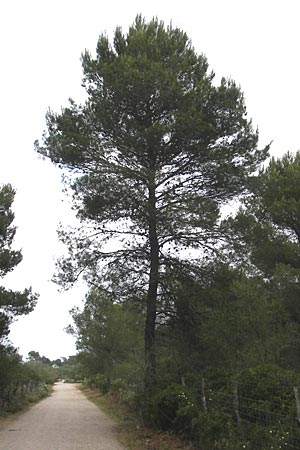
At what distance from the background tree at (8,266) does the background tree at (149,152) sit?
6712mm

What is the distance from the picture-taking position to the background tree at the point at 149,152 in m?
14.1

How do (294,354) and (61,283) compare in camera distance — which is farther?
(294,354)

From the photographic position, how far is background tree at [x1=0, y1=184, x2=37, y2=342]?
794 inches

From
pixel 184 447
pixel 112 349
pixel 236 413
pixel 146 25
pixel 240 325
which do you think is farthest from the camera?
pixel 112 349

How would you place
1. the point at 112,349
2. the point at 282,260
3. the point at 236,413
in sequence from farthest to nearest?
1. the point at 112,349
2. the point at 282,260
3. the point at 236,413

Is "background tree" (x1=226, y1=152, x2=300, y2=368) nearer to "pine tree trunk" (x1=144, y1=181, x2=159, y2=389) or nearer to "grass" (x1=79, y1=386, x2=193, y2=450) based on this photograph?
"pine tree trunk" (x1=144, y1=181, x2=159, y2=389)

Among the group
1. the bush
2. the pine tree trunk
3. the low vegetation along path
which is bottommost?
the low vegetation along path

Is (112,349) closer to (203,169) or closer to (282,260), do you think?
(282,260)

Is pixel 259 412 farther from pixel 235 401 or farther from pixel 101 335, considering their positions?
pixel 101 335

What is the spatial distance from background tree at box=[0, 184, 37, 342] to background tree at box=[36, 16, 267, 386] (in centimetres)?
671

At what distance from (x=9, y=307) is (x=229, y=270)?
1106cm

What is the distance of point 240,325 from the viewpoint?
13422 millimetres

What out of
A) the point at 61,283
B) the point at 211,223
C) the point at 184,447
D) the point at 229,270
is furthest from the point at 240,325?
the point at 61,283

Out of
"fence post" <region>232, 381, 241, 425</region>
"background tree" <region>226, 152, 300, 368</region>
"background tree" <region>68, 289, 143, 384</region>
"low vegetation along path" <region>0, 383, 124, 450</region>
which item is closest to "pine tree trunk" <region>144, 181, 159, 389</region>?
"low vegetation along path" <region>0, 383, 124, 450</region>
